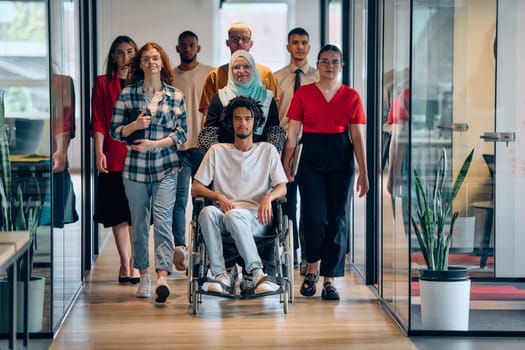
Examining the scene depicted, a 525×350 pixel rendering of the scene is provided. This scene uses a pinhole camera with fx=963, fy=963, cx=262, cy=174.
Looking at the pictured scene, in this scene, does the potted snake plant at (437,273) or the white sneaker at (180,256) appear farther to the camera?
the white sneaker at (180,256)

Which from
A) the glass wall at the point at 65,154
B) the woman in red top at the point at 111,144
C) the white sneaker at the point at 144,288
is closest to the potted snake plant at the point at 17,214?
the glass wall at the point at 65,154

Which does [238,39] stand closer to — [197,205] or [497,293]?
[197,205]

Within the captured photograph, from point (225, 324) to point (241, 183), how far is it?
0.82 m

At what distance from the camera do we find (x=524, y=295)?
539cm

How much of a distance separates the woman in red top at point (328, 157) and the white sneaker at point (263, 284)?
0.51 metres

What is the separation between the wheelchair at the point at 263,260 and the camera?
4820mm

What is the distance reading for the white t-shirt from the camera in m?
5.06

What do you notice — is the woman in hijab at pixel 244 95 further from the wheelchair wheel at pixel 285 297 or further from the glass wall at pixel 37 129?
the glass wall at pixel 37 129

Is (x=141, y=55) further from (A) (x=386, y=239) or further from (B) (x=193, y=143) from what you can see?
(A) (x=386, y=239)

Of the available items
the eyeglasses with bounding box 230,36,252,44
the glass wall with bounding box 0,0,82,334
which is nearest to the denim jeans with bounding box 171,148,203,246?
the eyeglasses with bounding box 230,36,252,44

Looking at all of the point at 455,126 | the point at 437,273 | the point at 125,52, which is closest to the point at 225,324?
the point at 437,273

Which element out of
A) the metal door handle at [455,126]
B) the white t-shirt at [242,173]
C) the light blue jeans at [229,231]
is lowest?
the light blue jeans at [229,231]

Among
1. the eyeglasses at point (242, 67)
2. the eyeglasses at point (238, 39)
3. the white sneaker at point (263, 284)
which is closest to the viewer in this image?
the white sneaker at point (263, 284)

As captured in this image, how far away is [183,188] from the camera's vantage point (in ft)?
19.9
